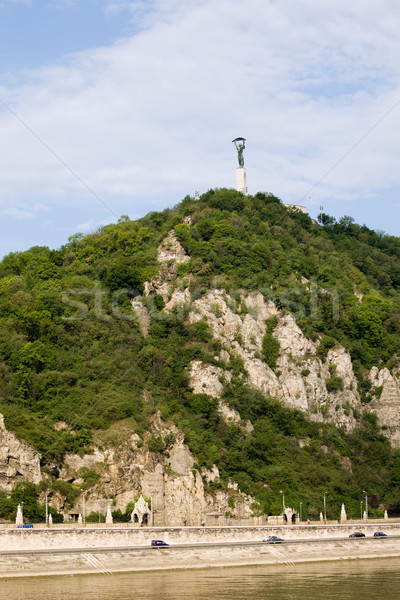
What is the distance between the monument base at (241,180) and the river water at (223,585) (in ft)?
233

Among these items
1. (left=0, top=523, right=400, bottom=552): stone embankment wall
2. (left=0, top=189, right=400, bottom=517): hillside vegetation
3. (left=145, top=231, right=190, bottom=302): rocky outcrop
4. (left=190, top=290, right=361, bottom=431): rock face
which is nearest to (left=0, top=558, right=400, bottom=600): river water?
(left=0, top=523, right=400, bottom=552): stone embankment wall

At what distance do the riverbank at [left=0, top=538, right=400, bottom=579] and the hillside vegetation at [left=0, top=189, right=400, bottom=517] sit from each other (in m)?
13.1

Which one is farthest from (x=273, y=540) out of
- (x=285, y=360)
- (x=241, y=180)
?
(x=241, y=180)

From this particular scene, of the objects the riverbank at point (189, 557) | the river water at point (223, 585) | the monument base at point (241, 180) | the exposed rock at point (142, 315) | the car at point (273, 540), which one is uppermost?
the monument base at point (241, 180)

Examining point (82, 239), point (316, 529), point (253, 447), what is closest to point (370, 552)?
point (316, 529)

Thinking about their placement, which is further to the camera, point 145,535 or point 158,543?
point 145,535

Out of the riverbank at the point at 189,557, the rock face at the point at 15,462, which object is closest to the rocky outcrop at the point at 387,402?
the riverbank at the point at 189,557

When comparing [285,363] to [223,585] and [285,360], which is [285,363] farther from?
[223,585]

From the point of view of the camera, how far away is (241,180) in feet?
420

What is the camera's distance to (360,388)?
4176 inches

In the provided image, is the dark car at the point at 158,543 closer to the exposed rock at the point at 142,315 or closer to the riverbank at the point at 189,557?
the riverbank at the point at 189,557

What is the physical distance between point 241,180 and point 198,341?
117 ft

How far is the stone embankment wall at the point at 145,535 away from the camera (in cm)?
6128

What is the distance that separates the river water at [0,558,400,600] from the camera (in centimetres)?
5200
